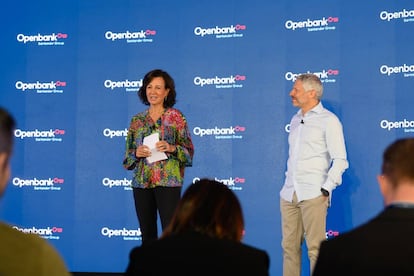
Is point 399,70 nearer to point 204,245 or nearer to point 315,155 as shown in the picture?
point 315,155

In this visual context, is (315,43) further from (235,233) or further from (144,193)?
(235,233)

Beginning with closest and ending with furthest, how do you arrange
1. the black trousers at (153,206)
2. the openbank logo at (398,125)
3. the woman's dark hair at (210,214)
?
the woman's dark hair at (210,214)
the black trousers at (153,206)
the openbank logo at (398,125)

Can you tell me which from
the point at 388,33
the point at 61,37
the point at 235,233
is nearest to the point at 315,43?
the point at 388,33

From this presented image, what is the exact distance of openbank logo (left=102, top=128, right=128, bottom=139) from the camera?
646cm

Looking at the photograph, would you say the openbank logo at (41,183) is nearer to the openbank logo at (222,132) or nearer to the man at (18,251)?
the openbank logo at (222,132)

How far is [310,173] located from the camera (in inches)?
189

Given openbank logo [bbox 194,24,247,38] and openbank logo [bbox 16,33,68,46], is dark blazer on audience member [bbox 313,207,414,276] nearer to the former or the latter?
openbank logo [bbox 194,24,247,38]

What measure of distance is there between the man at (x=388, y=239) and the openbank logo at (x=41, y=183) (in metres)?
5.14

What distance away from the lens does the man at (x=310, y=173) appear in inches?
187

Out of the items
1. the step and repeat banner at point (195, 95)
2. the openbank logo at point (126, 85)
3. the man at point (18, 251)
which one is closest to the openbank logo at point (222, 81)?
the step and repeat banner at point (195, 95)

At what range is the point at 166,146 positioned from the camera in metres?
4.34

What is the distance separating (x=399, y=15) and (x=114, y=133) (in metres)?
2.91

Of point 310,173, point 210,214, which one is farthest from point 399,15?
point 210,214

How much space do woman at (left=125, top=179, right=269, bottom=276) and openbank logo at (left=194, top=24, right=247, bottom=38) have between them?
4.38 meters
